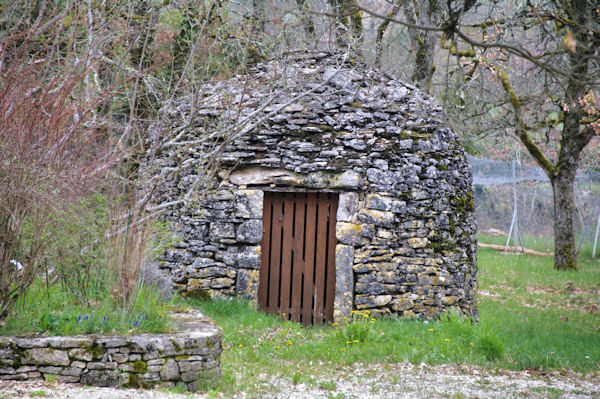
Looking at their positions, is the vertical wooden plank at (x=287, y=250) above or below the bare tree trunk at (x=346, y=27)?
below

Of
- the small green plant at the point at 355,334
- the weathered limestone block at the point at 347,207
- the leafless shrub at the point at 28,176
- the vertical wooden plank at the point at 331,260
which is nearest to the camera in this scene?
the leafless shrub at the point at 28,176

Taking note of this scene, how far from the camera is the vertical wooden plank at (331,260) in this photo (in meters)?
7.97

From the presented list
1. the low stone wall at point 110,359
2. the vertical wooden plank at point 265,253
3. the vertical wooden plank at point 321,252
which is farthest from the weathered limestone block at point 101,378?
the vertical wooden plank at point 321,252

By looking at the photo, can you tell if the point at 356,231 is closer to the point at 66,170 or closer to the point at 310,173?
the point at 310,173

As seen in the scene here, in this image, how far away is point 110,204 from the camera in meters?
5.58

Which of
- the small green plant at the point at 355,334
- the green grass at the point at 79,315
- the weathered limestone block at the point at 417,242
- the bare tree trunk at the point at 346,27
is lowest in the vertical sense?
the small green plant at the point at 355,334

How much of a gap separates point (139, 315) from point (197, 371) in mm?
721

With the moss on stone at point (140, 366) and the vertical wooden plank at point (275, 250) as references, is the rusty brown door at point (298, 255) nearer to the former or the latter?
the vertical wooden plank at point (275, 250)

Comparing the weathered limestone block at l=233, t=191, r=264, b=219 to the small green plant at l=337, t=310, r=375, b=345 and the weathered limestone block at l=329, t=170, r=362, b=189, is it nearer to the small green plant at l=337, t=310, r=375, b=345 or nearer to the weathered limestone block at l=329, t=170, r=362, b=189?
the weathered limestone block at l=329, t=170, r=362, b=189

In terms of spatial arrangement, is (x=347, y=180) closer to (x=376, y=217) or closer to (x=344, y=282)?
(x=376, y=217)

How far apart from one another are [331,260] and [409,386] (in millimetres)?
2974

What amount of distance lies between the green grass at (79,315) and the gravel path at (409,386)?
52 centimetres

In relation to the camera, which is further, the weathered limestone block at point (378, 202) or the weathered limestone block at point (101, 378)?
the weathered limestone block at point (378, 202)

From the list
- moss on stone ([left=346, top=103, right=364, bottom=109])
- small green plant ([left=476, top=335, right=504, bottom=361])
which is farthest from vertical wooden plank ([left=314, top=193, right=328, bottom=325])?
small green plant ([left=476, top=335, right=504, bottom=361])
